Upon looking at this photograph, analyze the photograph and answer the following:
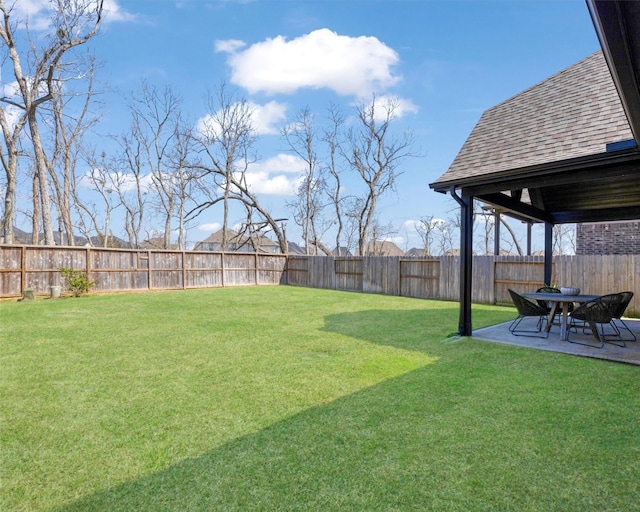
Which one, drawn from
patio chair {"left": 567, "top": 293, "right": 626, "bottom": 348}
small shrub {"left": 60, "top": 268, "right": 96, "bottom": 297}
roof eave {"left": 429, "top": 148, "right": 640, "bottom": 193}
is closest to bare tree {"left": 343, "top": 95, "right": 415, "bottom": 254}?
small shrub {"left": 60, "top": 268, "right": 96, "bottom": 297}

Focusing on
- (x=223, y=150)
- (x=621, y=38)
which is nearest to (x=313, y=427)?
(x=621, y=38)

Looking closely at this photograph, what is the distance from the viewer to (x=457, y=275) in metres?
11.4

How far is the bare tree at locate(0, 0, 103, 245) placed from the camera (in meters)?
12.9

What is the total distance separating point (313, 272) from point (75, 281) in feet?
28.1

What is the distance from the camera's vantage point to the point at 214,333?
594 centimetres

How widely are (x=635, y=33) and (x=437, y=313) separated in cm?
678

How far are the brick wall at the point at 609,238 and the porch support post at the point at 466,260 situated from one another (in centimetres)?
915

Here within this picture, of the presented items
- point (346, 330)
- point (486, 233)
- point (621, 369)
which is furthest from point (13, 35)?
point (486, 233)

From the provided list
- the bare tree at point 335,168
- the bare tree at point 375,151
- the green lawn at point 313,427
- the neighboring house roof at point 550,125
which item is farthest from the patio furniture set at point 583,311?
the bare tree at point 335,168

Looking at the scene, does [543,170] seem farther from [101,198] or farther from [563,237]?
[563,237]

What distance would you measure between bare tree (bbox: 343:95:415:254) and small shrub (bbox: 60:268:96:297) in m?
13.7

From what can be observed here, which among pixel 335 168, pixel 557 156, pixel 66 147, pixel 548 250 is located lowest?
pixel 548 250

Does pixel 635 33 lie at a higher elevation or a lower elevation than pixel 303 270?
higher

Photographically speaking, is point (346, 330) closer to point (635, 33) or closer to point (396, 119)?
point (635, 33)
